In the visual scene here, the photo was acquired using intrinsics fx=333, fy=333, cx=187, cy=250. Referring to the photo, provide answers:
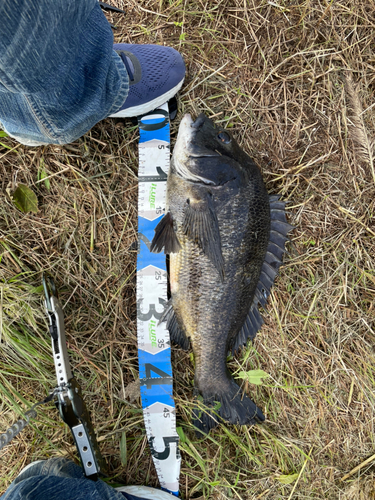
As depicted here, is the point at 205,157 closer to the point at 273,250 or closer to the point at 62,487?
the point at 273,250

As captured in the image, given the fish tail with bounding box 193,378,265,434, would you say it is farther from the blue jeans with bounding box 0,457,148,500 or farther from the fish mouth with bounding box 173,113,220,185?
the fish mouth with bounding box 173,113,220,185

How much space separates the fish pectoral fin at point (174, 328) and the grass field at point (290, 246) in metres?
0.24

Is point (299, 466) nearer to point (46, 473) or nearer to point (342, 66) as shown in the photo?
point (46, 473)

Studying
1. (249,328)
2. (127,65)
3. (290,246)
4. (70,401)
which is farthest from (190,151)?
(70,401)

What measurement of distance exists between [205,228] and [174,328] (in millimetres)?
906

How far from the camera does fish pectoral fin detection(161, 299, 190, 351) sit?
2.73m

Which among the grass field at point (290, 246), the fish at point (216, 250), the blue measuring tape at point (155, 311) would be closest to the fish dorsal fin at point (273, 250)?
the fish at point (216, 250)

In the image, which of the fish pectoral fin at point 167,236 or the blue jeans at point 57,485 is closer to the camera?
the blue jeans at point 57,485

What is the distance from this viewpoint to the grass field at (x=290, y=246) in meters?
2.83

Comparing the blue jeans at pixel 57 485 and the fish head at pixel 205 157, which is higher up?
the fish head at pixel 205 157

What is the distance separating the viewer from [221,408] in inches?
108

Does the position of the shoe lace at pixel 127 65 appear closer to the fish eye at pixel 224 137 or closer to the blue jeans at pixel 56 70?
the blue jeans at pixel 56 70

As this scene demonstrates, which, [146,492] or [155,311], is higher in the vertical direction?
[155,311]

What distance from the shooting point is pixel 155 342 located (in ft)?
9.37
